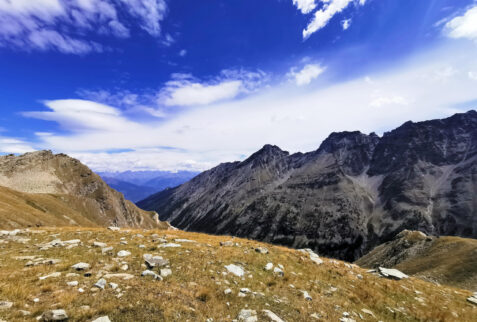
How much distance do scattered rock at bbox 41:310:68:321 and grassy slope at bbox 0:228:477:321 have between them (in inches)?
11.1

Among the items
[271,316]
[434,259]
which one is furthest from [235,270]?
[434,259]

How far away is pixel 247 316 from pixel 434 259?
7007cm

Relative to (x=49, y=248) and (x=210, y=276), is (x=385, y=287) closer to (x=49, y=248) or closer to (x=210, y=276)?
(x=210, y=276)

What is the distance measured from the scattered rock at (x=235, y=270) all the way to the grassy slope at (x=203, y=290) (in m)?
0.38

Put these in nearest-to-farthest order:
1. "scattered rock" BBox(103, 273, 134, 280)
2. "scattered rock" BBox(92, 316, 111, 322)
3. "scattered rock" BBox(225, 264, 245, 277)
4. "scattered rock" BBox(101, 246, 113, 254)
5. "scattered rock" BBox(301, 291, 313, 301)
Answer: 1. "scattered rock" BBox(92, 316, 111, 322)
2. "scattered rock" BBox(103, 273, 134, 280)
3. "scattered rock" BBox(301, 291, 313, 301)
4. "scattered rock" BBox(225, 264, 245, 277)
5. "scattered rock" BBox(101, 246, 113, 254)

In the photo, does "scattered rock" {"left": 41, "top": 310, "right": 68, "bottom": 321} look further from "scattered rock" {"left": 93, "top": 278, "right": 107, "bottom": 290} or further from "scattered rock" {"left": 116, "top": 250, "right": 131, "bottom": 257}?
"scattered rock" {"left": 116, "top": 250, "right": 131, "bottom": 257}

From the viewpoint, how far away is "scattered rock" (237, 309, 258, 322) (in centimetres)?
870

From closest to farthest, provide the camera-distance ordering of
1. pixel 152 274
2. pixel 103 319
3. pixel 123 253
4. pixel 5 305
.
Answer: pixel 103 319 < pixel 5 305 < pixel 152 274 < pixel 123 253

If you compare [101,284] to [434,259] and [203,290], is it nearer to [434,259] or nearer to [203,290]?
[203,290]

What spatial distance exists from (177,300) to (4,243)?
16.1 meters

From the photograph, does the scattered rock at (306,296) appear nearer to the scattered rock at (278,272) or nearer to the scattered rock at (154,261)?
the scattered rock at (278,272)

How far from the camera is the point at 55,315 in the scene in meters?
6.67

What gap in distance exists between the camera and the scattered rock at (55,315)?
6.57 m

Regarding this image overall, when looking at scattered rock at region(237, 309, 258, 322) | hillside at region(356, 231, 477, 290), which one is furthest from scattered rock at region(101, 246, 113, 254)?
hillside at region(356, 231, 477, 290)
